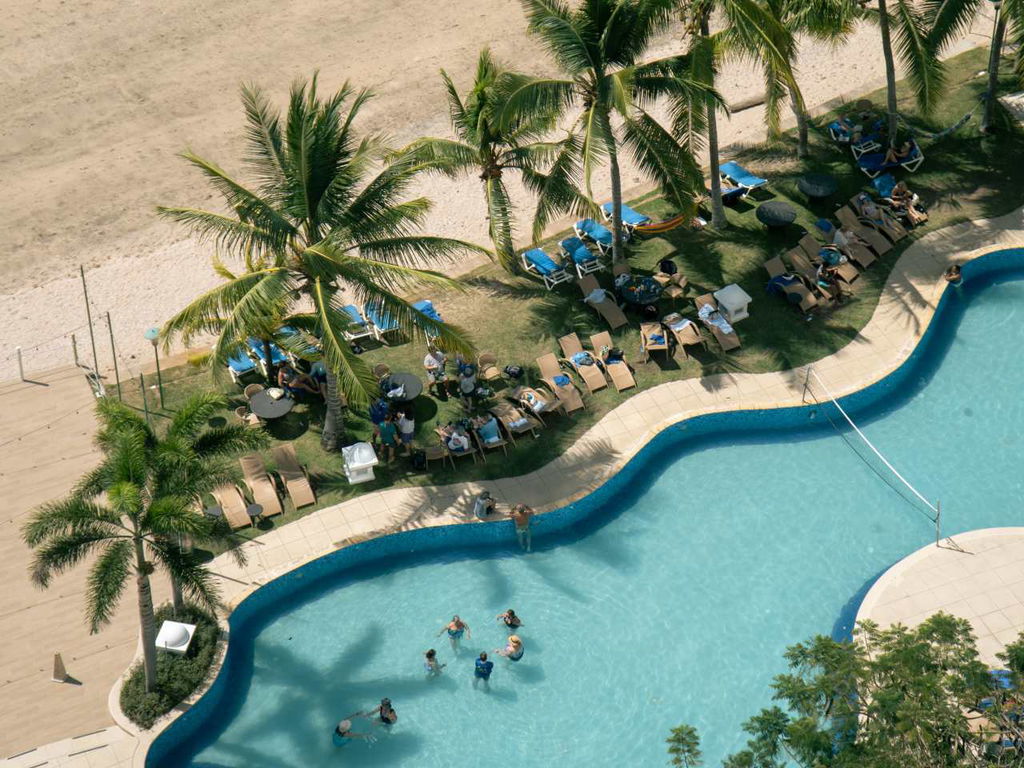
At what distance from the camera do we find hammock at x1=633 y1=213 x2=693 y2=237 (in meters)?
34.6

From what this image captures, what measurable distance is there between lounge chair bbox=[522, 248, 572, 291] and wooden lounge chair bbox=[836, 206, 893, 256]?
7845 mm

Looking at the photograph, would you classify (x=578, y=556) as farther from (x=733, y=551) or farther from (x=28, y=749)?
(x=28, y=749)

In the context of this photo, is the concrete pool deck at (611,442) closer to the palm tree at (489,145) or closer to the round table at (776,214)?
the round table at (776,214)

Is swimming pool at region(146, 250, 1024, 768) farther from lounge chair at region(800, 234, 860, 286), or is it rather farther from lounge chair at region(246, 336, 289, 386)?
lounge chair at region(246, 336, 289, 386)

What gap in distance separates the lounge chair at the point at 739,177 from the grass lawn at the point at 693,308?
475mm

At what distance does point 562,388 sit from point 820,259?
840 centimetres

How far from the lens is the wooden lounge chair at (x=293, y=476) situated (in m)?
27.7

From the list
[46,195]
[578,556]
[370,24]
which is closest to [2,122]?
[46,195]

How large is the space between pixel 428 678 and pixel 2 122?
2418 cm

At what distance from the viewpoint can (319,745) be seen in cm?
2392

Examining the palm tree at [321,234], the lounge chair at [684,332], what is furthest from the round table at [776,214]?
the palm tree at [321,234]

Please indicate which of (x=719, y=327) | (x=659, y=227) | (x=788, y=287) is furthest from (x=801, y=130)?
(x=719, y=327)

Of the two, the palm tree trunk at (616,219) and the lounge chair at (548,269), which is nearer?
the palm tree trunk at (616,219)

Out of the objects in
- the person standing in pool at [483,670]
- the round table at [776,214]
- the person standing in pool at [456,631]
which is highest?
the round table at [776,214]
